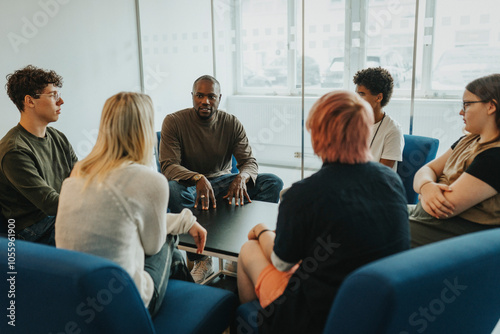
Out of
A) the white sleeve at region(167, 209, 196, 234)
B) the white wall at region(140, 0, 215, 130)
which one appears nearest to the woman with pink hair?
the white sleeve at region(167, 209, 196, 234)

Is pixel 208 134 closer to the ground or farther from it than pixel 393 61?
closer to the ground

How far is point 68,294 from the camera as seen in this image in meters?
1.00

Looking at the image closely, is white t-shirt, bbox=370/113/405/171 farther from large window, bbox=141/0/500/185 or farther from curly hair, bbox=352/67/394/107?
large window, bbox=141/0/500/185

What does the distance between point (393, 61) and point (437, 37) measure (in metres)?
0.44

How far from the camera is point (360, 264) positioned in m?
1.14

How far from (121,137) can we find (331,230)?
27.6 inches

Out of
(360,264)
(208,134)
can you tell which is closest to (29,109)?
(208,134)

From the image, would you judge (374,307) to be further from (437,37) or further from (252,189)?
(437,37)

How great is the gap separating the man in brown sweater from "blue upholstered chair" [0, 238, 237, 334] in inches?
61.3

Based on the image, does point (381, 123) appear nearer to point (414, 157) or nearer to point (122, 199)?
point (414, 157)

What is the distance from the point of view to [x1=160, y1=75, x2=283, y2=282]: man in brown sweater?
2.75m

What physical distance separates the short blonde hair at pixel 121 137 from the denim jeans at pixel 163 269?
36 centimetres

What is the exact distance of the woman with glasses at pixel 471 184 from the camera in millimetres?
1617

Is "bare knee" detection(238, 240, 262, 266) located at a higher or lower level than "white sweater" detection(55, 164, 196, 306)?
lower
